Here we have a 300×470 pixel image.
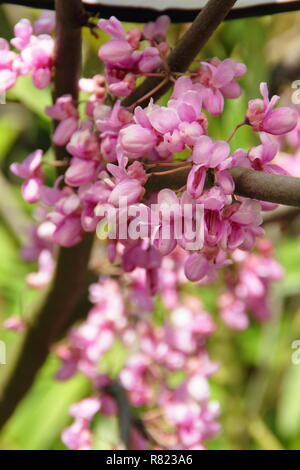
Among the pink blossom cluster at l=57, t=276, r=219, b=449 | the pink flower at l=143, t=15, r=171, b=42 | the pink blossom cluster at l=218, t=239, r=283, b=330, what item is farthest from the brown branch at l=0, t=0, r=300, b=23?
the pink blossom cluster at l=218, t=239, r=283, b=330

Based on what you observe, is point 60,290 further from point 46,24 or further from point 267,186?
point 267,186

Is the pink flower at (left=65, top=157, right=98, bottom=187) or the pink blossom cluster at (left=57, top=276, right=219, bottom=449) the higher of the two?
the pink flower at (left=65, top=157, right=98, bottom=187)

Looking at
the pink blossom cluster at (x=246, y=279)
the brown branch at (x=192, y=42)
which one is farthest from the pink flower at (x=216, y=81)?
the pink blossom cluster at (x=246, y=279)

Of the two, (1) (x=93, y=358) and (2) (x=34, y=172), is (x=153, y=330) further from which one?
(2) (x=34, y=172)

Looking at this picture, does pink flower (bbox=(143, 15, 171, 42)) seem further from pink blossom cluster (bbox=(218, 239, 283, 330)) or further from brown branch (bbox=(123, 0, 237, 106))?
pink blossom cluster (bbox=(218, 239, 283, 330))

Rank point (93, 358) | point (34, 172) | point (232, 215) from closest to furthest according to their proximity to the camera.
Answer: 1. point (232, 215)
2. point (34, 172)
3. point (93, 358)

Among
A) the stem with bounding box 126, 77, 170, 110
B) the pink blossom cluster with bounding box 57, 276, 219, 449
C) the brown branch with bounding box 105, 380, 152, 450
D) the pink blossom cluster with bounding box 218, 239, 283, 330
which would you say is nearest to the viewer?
the stem with bounding box 126, 77, 170, 110
